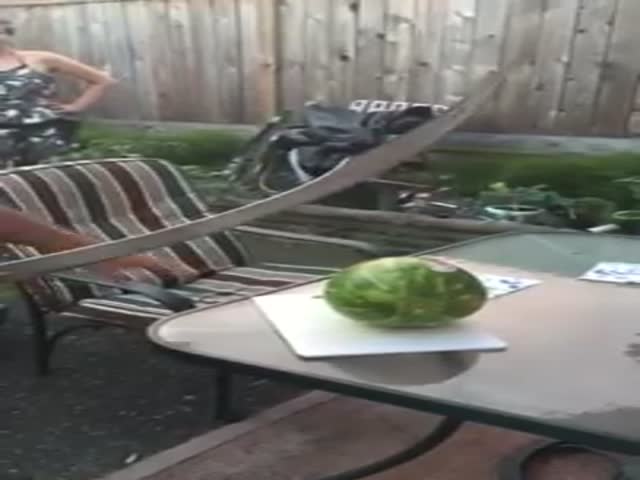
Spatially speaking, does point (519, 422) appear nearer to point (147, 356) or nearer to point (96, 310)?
point (96, 310)

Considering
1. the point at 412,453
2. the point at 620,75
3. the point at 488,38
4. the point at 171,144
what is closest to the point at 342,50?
the point at 488,38

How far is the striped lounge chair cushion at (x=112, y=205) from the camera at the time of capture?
9.80 feet

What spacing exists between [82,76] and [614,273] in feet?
9.93

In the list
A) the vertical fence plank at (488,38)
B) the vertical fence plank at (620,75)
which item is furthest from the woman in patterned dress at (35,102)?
the vertical fence plank at (620,75)

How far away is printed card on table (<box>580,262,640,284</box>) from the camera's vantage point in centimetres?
219

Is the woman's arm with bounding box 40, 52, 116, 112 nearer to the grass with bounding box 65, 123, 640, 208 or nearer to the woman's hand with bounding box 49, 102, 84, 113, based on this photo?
the woman's hand with bounding box 49, 102, 84, 113

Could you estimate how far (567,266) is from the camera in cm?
237

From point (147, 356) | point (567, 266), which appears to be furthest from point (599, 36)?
point (147, 356)

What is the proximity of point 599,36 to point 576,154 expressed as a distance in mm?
456

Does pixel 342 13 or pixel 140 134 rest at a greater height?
pixel 342 13

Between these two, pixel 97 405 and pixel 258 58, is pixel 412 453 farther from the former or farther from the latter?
pixel 258 58

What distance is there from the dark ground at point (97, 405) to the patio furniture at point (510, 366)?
534mm

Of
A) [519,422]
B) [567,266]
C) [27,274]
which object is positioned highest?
[27,274]

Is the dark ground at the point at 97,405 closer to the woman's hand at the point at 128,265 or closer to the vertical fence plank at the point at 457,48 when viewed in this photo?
the woman's hand at the point at 128,265
